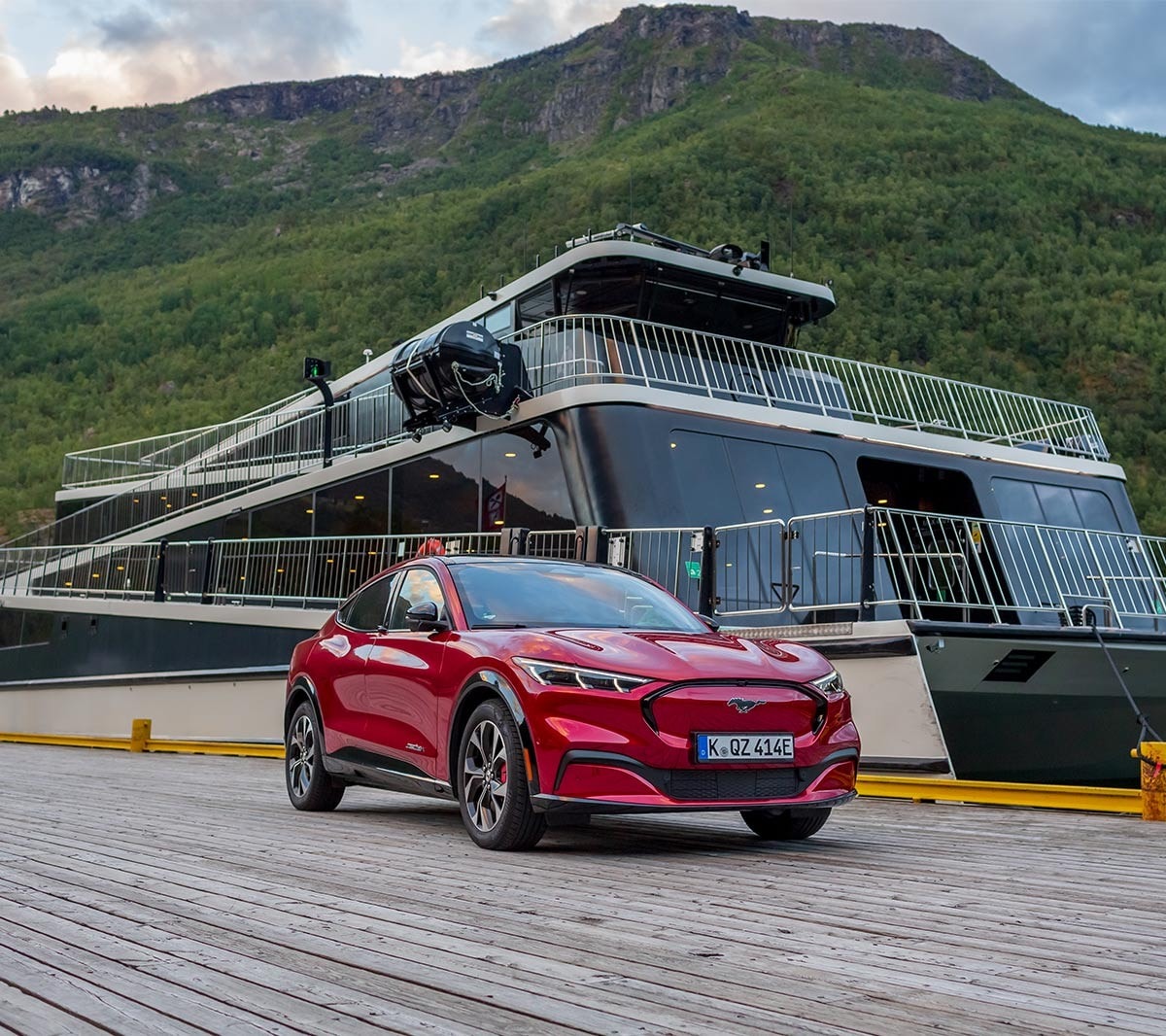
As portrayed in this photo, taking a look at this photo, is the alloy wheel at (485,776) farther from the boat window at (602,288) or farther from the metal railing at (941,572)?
the boat window at (602,288)

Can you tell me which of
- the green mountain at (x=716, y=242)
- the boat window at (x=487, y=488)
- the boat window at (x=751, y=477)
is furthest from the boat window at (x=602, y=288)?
the green mountain at (x=716, y=242)

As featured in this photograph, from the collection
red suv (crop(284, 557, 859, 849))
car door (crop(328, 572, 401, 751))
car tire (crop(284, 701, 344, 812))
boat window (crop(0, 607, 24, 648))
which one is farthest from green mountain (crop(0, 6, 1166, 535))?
red suv (crop(284, 557, 859, 849))

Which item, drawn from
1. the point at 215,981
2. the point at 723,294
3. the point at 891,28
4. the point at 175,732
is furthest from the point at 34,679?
the point at 891,28

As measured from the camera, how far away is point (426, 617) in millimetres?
7086

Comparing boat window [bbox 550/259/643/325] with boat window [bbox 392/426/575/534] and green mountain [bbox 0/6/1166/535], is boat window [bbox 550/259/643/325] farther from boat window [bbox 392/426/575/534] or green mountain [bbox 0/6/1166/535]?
green mountain [bbox 0/6/1166/535]

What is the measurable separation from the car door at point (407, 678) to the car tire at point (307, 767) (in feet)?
3.06

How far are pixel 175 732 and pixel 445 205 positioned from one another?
85951 mm

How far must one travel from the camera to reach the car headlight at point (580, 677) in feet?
20.2

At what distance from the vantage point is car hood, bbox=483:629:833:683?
6.25m

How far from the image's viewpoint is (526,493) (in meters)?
15.9

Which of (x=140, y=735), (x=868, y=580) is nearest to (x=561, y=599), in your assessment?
(x=868, y=580)

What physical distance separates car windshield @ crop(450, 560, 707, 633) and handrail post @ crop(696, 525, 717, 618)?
4.01 m

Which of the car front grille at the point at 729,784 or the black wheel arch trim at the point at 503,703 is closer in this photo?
the car front grille at the point at 729,784

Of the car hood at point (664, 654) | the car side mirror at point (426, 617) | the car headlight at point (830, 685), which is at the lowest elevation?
the car headlight at point (830, 685)
